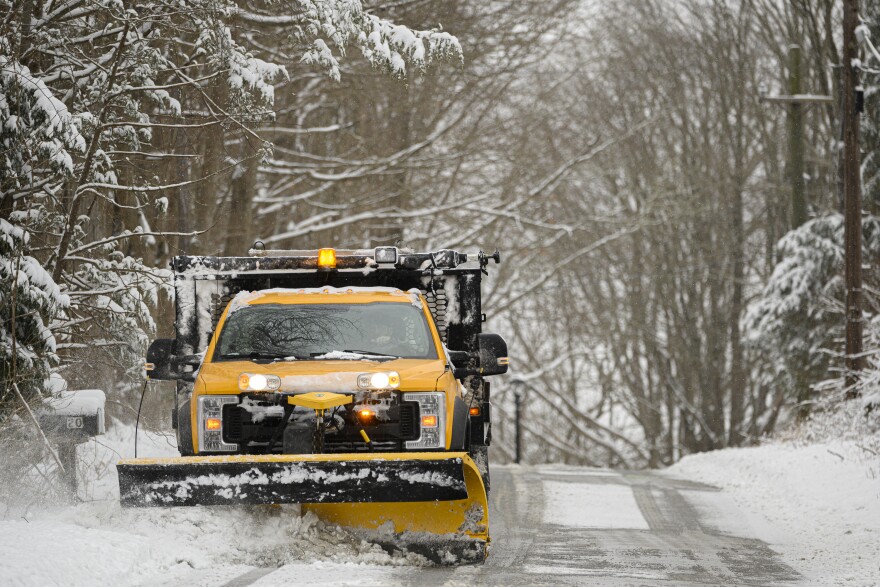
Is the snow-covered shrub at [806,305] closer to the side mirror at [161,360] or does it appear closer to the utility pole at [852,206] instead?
the utility pole at [852,206]

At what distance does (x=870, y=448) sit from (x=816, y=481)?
1303 millimetres

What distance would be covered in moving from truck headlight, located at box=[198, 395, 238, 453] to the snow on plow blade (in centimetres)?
78

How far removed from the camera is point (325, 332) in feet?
32.6

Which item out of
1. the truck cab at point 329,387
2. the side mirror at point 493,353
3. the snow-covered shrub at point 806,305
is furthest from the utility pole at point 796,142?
the truck cab at point 329,387

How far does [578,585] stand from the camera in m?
8.19

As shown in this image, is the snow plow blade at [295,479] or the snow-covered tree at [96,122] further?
the snow-covered tree at [96,122]

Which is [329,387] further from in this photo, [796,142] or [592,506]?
[796,142]

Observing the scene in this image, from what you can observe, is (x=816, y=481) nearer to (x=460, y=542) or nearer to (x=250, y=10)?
(x=460, y=542)

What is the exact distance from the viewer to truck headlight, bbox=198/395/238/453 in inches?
361

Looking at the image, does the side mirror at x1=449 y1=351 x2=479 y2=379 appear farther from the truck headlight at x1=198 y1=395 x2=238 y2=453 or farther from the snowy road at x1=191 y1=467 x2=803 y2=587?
the truck headlight at x1=198 y1=395 x2=238 y2=453

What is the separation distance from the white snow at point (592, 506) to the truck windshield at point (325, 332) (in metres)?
3.12

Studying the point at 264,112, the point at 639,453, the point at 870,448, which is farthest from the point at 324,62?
the point at 639,453

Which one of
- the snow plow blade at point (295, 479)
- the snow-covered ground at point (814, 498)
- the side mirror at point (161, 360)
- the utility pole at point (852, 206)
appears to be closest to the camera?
the snow plow blade at point (295, 479)

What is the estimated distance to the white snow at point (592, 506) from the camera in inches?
486
